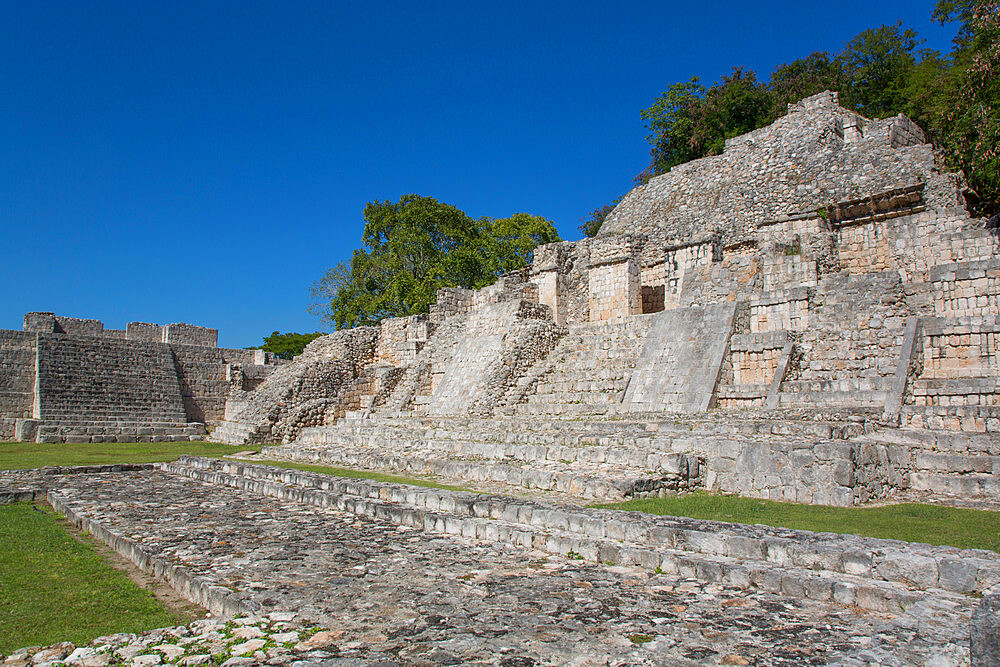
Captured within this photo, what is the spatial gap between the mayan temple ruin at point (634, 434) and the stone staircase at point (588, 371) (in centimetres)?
10

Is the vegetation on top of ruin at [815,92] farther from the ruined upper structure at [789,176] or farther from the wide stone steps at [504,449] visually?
the wide stone steps at [504,449]

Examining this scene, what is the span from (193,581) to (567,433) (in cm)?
712

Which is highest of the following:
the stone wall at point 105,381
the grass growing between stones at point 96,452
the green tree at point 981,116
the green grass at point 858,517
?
the green tree at point 981,116

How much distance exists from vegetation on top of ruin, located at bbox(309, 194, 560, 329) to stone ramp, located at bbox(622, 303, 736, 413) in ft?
62.3

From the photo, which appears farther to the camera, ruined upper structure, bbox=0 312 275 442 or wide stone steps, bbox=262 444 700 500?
ruined upper structure, bbox=0 312 275 442

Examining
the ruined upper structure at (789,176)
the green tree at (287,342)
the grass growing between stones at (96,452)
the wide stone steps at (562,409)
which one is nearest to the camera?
the wide stone steps at (562,409)

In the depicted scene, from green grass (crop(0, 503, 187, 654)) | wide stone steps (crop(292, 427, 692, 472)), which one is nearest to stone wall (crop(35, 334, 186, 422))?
wide stone steps (crop(292, 427, 692, 472))

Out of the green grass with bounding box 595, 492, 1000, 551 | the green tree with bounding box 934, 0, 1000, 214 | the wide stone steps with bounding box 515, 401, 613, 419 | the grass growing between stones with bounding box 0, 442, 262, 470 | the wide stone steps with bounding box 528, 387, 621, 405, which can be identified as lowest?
the green grass with bounding box 595, 492, 1000, 551

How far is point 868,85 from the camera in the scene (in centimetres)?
2591

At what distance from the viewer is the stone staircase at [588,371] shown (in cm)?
1420

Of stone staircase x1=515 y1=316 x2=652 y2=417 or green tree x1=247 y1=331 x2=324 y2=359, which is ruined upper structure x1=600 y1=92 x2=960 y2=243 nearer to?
stone staircase x1=515 y1=316 x2=652 y2=417

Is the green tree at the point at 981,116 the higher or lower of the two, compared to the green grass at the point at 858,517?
higher

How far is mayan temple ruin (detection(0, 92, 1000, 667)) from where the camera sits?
12.4ft

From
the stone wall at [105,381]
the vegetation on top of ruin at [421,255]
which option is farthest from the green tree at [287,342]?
the stone wall at [105,381]
